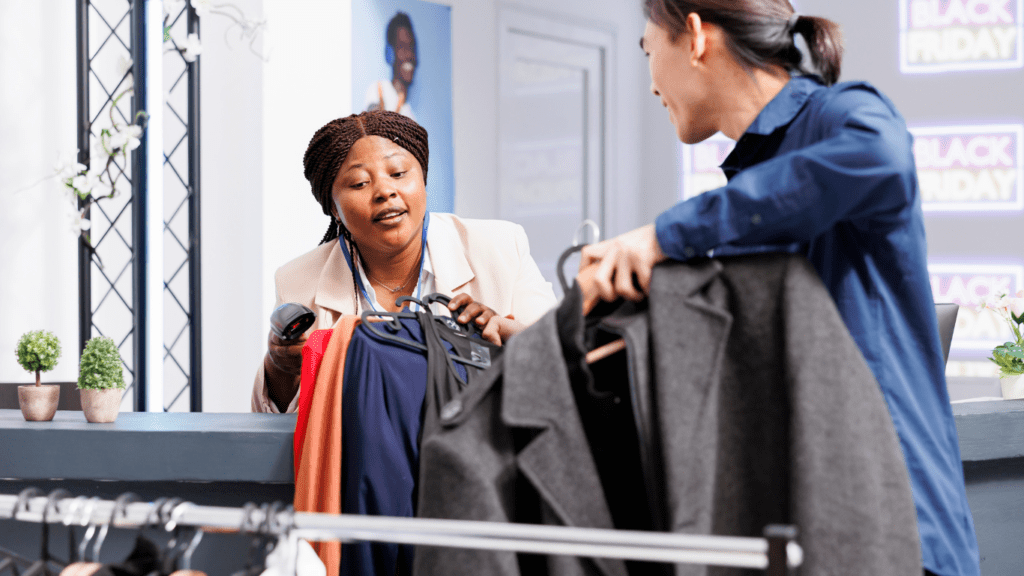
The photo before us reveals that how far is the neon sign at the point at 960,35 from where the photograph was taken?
167 inches

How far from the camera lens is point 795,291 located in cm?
83

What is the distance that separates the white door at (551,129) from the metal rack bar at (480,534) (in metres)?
3.57

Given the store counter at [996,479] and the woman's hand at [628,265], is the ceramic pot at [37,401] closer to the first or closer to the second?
the woman's hand at [628,265]

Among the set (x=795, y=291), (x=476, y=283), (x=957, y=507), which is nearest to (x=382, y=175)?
(x=476, y=283)

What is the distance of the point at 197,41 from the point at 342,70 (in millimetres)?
822

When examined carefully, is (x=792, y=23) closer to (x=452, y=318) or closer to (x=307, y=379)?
(x=452, y=318)

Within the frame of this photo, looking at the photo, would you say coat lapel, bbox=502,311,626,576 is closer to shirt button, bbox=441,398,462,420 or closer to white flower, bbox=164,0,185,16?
shirt button, bbox=441,398,462,420

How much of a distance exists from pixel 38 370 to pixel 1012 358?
207cm

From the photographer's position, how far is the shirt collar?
3.32ft

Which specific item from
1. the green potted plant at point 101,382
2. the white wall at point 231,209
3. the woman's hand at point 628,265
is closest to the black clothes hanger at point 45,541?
the woman's hand at point 628,265

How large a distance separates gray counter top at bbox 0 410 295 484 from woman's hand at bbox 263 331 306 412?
153 millimetres

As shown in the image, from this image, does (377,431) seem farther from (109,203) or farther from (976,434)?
(109,203)

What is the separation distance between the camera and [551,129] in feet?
15.3

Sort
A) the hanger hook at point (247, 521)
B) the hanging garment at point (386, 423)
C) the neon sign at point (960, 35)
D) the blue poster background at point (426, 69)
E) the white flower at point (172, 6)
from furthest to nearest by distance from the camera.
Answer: the neon sign at point (960, 35) < the blue poster background at point (426, 69) < the white flower at point (172, 6) < the hanging garment at point (386, 423) < the hanger hook at point (247, 521)
